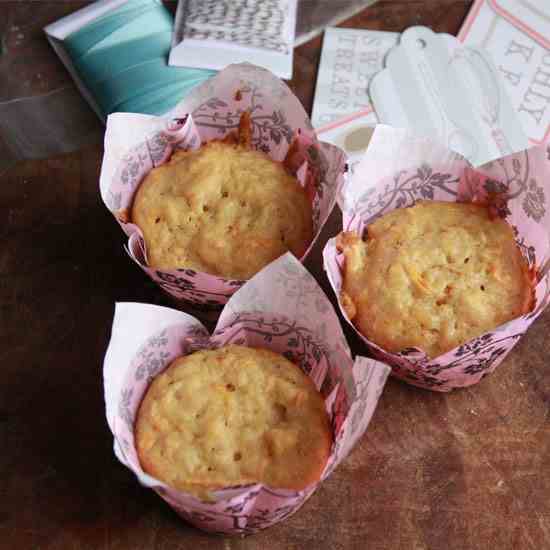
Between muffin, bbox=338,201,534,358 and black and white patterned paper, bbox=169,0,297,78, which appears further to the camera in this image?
black and white patterned paper, bbox=169,0,297,78

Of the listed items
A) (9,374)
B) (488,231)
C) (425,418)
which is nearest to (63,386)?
(9,374)

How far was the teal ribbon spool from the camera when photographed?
6.59 ft

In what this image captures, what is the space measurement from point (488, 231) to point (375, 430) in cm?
46

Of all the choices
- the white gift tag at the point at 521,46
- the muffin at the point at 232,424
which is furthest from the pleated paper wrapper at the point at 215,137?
the white gift tag at the point at 521,46

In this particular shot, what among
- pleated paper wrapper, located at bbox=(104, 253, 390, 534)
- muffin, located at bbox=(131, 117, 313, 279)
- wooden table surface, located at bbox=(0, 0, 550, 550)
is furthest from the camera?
muffin, located at bbox=(131, 117, 313, 279)

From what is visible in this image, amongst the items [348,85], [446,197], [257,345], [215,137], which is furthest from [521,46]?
[257,345]

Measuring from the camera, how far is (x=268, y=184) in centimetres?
167

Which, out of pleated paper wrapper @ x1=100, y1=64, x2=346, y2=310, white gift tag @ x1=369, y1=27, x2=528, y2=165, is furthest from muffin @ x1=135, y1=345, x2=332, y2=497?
white gift tag @ x1=369, y1=27, x2=528, y2=165

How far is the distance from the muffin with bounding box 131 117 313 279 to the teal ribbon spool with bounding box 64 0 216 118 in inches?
14.4

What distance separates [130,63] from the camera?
205 cm

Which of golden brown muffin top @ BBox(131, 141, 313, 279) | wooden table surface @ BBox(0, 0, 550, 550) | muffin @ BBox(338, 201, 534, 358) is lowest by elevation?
wooden table surface @ BBox(0, 0, 550, 550)

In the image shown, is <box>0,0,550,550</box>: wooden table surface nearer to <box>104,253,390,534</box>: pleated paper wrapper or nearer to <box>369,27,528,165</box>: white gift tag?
<box>104,253,390,534</box>: pleated paper wrapper

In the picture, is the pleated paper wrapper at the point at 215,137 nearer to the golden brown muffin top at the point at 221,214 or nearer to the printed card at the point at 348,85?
the golden brown muffin top at the point at 221,214

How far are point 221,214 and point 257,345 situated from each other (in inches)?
11.0
